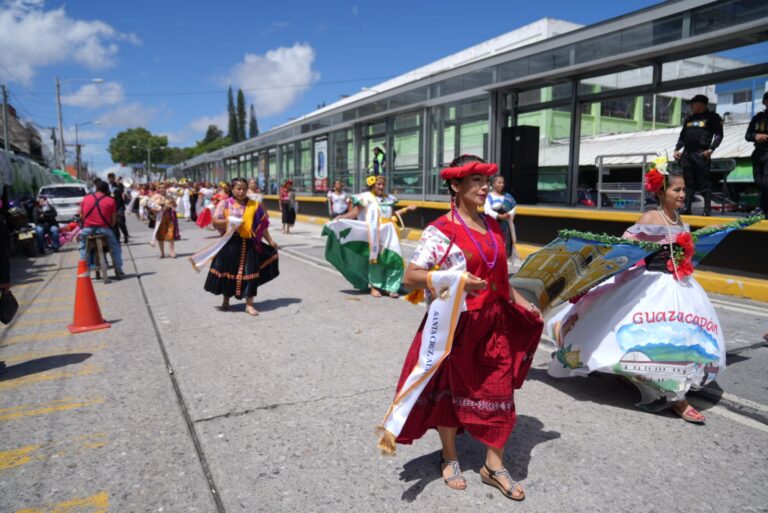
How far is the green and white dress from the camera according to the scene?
8352mm

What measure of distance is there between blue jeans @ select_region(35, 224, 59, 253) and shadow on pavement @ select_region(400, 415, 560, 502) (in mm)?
15040

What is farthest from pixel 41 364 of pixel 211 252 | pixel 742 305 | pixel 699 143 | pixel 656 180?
pixel 699 143

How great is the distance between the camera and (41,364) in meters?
5.39

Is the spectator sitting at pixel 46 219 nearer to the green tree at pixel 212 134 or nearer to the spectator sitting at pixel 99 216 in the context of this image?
the spectator sitting at pixel 99 216

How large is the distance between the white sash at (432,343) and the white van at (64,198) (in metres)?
21.1

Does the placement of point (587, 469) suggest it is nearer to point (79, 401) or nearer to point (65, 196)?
point (79, 401)

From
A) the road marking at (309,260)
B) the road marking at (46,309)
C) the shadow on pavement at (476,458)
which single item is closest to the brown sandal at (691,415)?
the shadow on pavement at (476,458)

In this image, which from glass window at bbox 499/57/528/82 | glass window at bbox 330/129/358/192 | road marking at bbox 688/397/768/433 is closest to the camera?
road marking at bbox 688/397/768/433

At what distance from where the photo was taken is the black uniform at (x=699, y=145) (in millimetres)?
8750

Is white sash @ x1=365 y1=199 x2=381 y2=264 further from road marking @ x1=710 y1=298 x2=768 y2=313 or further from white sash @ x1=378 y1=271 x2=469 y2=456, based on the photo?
white sash @ x1=378 y1=271 x2=469 y2=456

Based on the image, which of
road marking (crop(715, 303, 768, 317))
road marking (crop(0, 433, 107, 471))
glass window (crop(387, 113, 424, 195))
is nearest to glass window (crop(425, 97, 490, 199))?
glass window (crop(387, 113, 424, 195))

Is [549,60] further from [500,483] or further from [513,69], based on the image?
[500,483]

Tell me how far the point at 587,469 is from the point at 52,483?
303cm

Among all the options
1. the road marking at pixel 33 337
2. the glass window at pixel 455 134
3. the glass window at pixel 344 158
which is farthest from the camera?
the glass window at pixel 344 158
